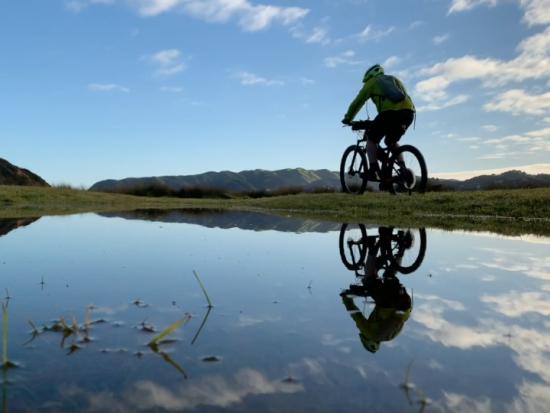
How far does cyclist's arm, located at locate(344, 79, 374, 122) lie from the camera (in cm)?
1059

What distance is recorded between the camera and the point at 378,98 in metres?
10.4

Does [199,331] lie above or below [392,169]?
below

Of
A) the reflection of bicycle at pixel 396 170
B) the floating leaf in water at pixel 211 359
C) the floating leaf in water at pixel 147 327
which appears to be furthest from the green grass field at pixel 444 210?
the floating leaf in water at pixel 211 359

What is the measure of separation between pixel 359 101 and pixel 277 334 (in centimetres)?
878

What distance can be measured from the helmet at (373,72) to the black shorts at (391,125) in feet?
3.43

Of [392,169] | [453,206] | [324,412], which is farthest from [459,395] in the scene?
[453,206]

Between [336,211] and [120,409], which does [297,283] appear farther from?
[336,211]

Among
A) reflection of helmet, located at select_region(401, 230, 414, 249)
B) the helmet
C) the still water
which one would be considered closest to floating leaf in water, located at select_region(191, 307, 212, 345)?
the still water

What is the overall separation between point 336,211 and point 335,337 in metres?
17.7

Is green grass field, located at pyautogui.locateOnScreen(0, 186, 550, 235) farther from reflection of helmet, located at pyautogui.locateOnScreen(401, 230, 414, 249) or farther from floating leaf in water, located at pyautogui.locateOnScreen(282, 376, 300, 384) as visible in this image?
floating leaf in water, located at pyautogui.locateOnScreen(282, 376, 300, 384)

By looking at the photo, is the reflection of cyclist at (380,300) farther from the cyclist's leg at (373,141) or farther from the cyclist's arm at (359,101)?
the cyclist's arm at (359,101)

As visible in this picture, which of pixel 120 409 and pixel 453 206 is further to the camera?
pixel 453 206

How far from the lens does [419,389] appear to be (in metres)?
2.26

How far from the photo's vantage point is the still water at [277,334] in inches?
85.4
